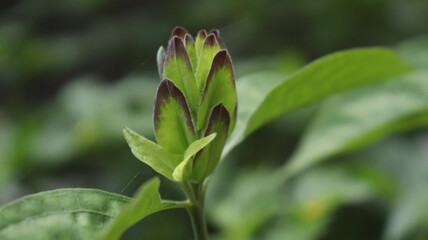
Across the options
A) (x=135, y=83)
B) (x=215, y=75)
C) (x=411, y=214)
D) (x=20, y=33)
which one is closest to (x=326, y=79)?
(x=215, y=75)

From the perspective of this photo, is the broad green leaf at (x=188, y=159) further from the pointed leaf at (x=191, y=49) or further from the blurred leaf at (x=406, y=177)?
the blurred leaf at (x=406, y=177)

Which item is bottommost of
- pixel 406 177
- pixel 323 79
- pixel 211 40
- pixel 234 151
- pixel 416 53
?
pixel 406 177

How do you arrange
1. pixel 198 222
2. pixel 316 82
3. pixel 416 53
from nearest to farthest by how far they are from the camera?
pixel 198 222, pixel 316 82, pixel 416 53

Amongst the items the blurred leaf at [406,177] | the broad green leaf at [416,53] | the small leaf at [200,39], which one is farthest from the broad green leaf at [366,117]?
the small leaf at [200,39]

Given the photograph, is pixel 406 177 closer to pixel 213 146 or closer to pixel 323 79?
pixel 323 79

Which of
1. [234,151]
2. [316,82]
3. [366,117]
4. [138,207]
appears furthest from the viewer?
[234,151]

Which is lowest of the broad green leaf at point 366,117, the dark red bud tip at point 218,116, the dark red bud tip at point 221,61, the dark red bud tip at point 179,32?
the broad green leaf at point 366,117

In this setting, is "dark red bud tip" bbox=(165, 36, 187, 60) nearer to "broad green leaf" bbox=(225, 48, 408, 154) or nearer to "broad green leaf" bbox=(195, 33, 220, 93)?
"broad green leaf" bbox=(195, 33, 220, 93)

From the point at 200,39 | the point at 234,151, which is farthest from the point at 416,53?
the point at 200,39
